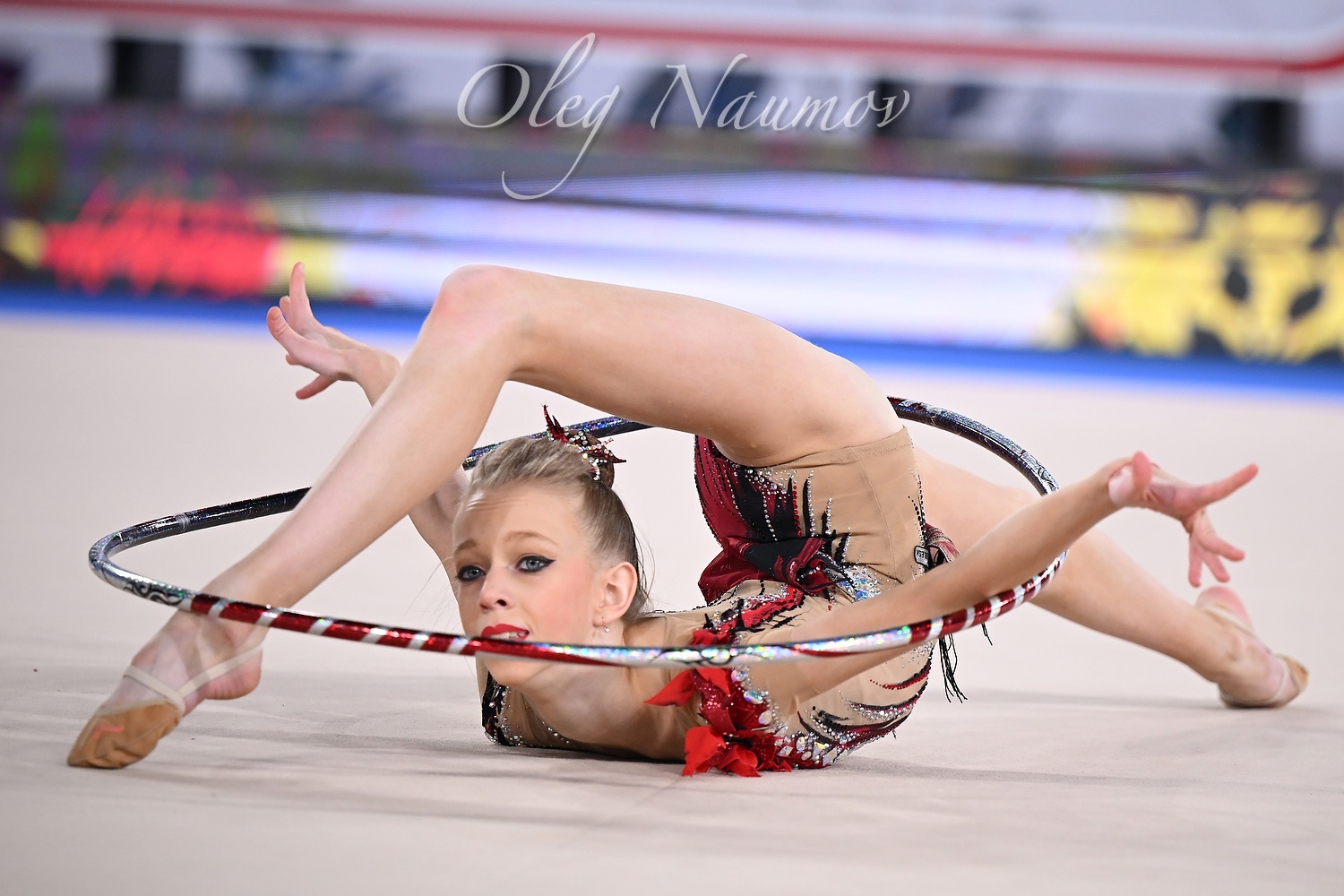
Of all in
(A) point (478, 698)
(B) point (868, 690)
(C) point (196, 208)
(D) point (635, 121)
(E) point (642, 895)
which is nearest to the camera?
(E) point (642, 895)

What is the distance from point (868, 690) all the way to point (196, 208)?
18.9 feet

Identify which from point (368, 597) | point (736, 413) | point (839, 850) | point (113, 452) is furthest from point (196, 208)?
point (839, 850)

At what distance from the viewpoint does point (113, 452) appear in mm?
3883

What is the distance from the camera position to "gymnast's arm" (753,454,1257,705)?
127 centimetres

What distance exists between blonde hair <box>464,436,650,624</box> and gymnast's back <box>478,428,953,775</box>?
9 centimetres

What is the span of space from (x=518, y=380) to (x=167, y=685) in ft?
1.46

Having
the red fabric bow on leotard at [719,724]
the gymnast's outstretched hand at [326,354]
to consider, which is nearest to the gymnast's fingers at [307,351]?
the gymnast's outstretched hand at [326,354]

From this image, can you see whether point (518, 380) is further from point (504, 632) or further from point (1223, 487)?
point (1223, 487)

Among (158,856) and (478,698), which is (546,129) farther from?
(158,856)

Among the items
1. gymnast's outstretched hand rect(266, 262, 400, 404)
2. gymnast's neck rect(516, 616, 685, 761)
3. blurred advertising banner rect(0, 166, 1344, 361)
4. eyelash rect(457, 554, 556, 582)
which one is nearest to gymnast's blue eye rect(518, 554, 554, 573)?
eyelash rect(457, 554, 556, 582)

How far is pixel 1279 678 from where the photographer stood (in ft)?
6.86

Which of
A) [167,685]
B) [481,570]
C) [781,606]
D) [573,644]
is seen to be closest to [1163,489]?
[781,606]

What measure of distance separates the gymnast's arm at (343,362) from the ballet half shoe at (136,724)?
46 centimetres

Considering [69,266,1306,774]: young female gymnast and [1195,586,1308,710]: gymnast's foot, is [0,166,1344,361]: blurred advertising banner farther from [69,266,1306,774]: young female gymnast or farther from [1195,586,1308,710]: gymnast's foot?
[69,266,1306,774]: young female gymnast
